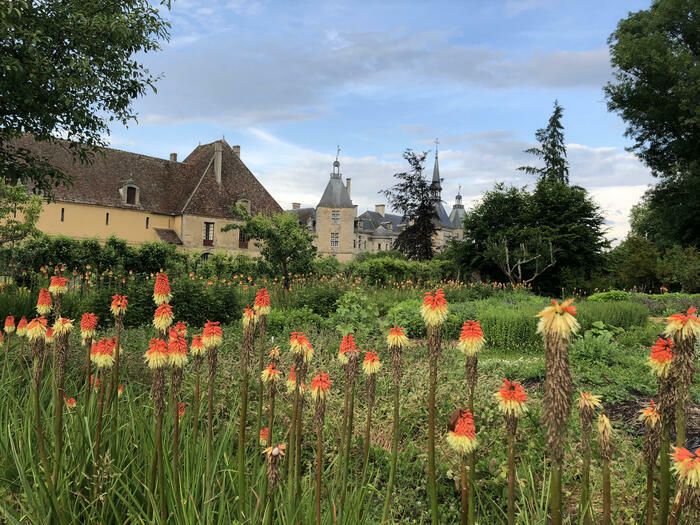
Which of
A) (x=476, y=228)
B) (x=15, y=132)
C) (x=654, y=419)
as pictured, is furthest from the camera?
(x=476, y=228)

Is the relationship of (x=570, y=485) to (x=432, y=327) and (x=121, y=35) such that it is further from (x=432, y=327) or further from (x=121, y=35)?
(x=121, y=35)

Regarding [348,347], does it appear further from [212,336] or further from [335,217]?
[335,217]

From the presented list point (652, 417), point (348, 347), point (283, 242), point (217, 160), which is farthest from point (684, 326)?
point (217, 160)

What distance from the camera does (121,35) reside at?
972cm

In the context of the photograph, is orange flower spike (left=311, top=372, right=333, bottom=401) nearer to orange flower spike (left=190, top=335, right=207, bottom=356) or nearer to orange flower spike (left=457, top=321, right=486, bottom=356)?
orange flower spike (left=457, top=321, right=486, bottom=356)

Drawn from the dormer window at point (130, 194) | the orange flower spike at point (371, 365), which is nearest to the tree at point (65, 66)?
the orange flower spike at point (371, 365)

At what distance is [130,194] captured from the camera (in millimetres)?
39312

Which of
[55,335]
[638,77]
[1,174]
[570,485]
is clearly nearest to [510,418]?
[55,335]

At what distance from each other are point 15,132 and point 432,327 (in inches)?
408

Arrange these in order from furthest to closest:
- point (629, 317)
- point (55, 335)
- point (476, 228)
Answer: point (476, 228), point (629, 317), point (55, 335)

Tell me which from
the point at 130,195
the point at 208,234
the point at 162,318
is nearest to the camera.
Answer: the point at 162,318

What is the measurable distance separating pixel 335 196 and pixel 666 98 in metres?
38.9

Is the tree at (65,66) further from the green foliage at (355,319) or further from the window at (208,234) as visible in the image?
the window at (208,234)

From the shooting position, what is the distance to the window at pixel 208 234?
40719 millimetres
